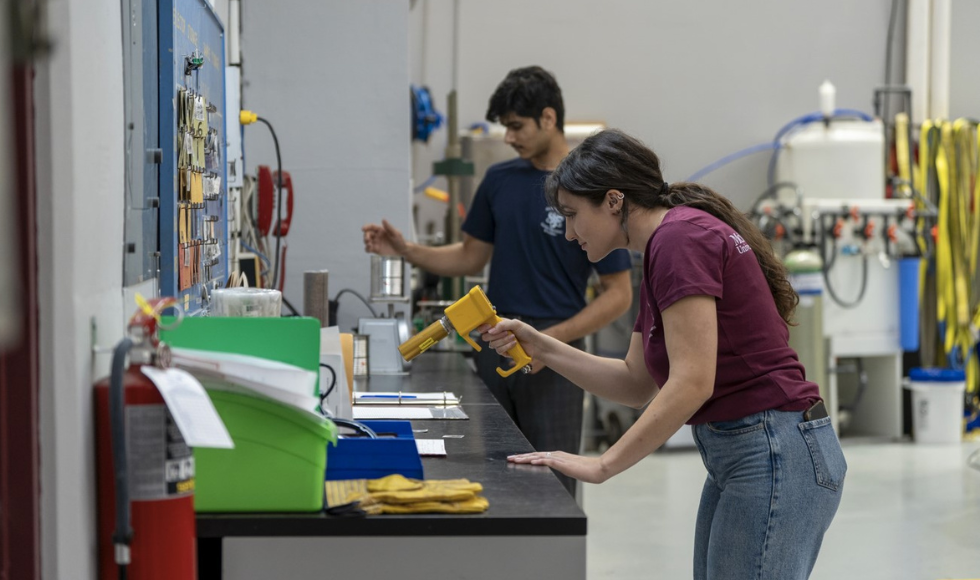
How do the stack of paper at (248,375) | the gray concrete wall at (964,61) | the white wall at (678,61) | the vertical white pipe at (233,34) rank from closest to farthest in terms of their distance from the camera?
the stack of paper at (248,375)
the vertical white pipe at (233,34)
the white wall at (678,61)
the gray concrete wall at (964,61)

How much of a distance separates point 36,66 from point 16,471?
1.43 feet

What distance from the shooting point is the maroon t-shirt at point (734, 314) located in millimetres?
1592

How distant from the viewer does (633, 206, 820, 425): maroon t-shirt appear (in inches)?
62.7

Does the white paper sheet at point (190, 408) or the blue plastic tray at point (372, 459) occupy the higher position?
the white paper sheet at point (190, 408)

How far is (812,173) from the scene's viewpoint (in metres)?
5.65

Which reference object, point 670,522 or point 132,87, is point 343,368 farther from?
point 670,522

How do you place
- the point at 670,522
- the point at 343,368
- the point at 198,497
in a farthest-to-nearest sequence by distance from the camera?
1. the point at 670,522
2. the point at 343,368
3. the point at 198,497

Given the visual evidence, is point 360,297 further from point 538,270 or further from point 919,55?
point 919,55

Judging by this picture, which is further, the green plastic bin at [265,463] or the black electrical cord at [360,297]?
the black electrical cord at [360,297]

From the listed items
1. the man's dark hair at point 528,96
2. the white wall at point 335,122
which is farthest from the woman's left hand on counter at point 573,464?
the white wall at point 335,122

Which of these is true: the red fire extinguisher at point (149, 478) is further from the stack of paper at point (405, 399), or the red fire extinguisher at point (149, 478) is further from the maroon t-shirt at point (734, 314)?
the stack of paper at point (405, 399)

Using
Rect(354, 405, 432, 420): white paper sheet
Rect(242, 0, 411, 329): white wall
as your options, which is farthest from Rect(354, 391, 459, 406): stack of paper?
Rect(242, 0, 411, 329): white wall

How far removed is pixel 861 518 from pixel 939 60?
310 cm

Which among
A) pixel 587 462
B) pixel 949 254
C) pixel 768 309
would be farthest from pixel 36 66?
pixel 949 254
